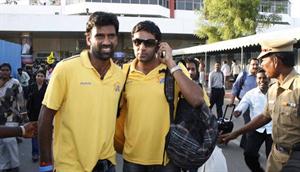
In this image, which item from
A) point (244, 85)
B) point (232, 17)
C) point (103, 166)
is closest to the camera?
point (103, 166)

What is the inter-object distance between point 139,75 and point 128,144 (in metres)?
0.53

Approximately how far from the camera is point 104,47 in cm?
302

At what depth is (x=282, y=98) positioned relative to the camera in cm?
325

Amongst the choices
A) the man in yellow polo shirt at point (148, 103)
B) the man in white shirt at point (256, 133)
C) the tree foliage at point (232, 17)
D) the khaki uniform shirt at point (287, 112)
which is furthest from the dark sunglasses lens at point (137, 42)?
the tree foliage at point (232, 17)

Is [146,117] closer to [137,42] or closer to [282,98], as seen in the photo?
[137,42]

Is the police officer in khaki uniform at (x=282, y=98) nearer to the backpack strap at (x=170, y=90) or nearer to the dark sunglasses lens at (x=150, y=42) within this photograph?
the backpack strap at (x=170, y=90)

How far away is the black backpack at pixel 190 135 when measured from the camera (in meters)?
3.16

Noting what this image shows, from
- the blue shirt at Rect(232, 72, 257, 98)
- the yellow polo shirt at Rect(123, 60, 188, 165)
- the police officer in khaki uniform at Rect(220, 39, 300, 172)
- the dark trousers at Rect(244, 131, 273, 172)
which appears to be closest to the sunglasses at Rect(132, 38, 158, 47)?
the yellow polo shirt at Rect(123, 60, 188, 165)

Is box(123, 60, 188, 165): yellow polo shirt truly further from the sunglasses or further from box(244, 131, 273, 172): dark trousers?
box(244, 131, 273, 172): dark trousers

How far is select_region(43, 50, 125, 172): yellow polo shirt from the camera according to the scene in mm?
2867

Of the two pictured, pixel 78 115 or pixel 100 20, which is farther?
pixel 100 20

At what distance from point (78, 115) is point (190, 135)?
83 centimetres

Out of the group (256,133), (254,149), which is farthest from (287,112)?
(256,133)

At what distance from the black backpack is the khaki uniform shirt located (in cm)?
47
